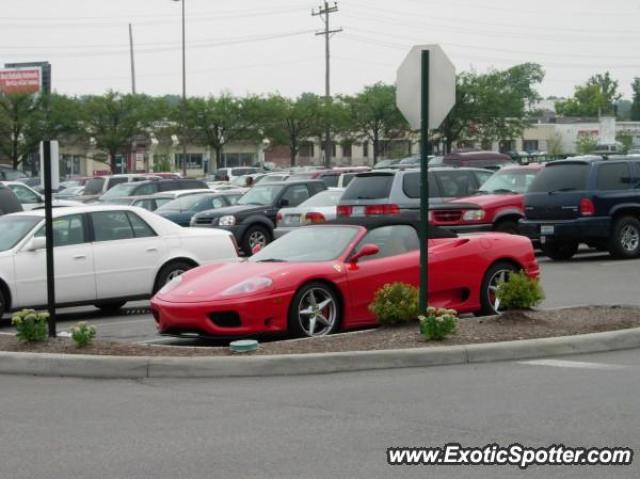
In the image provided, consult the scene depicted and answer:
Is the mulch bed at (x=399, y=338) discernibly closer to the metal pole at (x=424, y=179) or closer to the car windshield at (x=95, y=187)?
the metal pole at (x=424, y=179)

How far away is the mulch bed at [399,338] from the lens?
11398 mm

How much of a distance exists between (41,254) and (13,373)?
4458 millimetres

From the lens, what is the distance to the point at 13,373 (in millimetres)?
11211

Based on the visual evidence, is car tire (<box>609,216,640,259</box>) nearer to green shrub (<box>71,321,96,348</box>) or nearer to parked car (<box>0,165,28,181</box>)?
green shrub (<box>71,321,96,348</box>)

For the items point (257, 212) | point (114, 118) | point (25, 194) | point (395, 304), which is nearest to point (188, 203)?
point (257, 212)

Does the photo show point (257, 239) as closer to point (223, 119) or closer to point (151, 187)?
point (151, 187)

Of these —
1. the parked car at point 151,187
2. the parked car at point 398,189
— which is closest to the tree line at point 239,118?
the parked car at point 151,187

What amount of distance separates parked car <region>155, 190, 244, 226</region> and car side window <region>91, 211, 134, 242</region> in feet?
42.7

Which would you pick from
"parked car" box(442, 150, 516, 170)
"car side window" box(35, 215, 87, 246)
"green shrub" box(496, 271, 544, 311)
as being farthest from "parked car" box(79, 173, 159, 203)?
"green shrub" box(496, 271, 544, 311)

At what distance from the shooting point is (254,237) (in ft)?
88.9

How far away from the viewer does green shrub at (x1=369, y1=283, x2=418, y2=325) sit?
12.3 m

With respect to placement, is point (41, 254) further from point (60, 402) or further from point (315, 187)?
point (315, 187)

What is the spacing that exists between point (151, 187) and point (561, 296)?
2228 cm

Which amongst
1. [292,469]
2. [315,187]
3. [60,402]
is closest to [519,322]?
[60,402]
